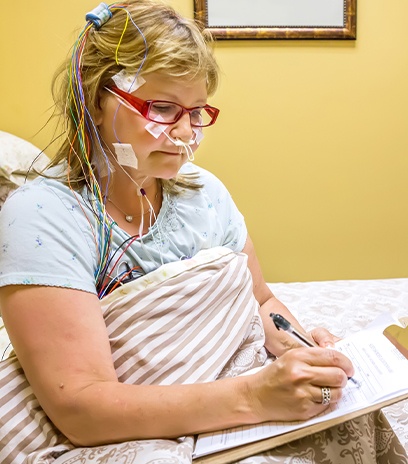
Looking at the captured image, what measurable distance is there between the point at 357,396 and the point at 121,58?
0.70 meters

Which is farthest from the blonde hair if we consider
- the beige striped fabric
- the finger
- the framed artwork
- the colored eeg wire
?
the framed artwork

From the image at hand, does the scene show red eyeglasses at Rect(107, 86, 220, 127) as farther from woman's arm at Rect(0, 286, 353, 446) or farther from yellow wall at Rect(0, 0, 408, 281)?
yellow wall at Rect(0, 0, 408, 281)

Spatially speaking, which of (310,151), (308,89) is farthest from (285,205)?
(308,89)

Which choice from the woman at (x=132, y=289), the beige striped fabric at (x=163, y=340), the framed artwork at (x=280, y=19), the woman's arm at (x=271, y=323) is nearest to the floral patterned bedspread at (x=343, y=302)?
the woman's arm at (x=271, y=323)

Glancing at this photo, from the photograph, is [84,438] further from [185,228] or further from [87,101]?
[87,101]

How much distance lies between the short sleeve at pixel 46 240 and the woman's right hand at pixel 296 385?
1.02 ft

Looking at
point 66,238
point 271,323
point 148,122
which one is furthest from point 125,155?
point 271,323

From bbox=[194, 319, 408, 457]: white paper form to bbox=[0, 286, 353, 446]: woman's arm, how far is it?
13 millimetres

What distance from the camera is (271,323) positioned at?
117 cm

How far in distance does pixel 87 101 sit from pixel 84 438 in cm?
58

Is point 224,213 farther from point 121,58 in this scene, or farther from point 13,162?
point 13,162

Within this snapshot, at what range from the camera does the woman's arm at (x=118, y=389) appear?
0.77 m

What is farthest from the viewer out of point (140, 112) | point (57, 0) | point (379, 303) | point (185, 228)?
point (57, 0)

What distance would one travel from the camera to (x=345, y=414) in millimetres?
759
